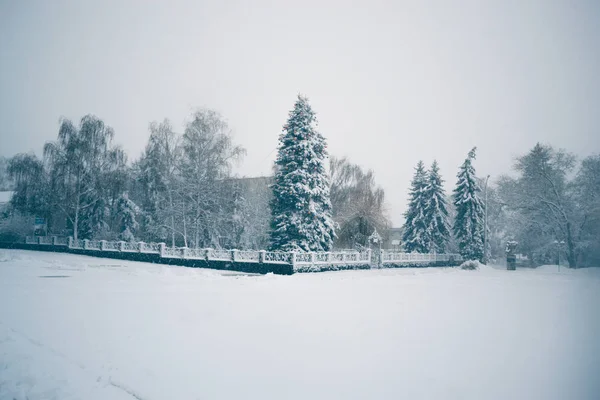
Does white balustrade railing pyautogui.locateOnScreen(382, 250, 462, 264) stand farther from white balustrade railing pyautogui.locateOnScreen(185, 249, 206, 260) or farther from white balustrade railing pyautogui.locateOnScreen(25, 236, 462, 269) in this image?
white balustrade railing pyautogui.locateOnScreen(185, 249, 206, 260)

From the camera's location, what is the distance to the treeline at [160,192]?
32.8 metres

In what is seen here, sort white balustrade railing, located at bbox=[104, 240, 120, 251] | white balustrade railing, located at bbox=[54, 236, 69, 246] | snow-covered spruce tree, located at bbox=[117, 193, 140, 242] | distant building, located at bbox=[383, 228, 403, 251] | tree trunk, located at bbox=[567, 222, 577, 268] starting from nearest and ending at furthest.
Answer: tree trunk, located at bbox=[567, 222, 577, 268], white balustrade railing, located at bbox=[104, 240, 120, 251], white balustrade railing, located at bbox=[54, 236, 69, 246], distant building, located at bbox=[383, 228, 403, 251], snow-covered spruce tree, located at bbox=[117, 193, 140, 242]

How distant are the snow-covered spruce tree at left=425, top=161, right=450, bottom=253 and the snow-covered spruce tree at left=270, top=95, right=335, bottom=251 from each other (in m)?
19.9

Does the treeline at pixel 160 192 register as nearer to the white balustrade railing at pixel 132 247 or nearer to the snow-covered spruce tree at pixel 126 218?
the snow-covered spruce tree at pixel 126 218

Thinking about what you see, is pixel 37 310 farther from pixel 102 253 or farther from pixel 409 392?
pixel 102 253

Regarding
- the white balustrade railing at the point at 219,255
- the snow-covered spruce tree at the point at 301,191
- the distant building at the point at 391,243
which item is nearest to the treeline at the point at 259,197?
the snow-covered spruce tree at the point at 301,191

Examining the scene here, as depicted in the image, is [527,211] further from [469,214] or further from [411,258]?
[411,258]

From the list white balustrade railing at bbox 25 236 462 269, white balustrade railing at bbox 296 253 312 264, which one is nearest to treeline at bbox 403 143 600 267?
white balustrade railing at bbox 25 236 462 269

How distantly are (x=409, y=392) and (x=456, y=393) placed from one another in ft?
1.81

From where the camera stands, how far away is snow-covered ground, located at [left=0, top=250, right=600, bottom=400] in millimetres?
4668

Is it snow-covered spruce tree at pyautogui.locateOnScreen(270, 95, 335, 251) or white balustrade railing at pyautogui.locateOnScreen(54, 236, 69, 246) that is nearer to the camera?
snow-covered spruce tree at pyautogui.locateOnScreen(270, 95, 335, 251)

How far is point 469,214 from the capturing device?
40906 millimetres

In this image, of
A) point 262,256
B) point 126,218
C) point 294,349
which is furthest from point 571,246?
point 126,218

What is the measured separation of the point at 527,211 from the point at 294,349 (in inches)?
1294
